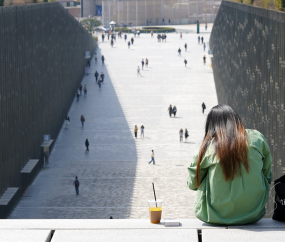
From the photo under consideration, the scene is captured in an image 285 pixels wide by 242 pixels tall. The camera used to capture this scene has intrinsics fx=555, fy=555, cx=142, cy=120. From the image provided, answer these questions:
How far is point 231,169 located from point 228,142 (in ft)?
0.69

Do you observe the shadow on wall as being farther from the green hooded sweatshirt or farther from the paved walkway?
the green hooded sweatshirt

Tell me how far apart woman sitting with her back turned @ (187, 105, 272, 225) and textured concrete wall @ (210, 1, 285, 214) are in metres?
8.61

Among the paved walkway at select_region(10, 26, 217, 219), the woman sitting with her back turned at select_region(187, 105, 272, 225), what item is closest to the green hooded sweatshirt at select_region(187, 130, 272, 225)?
the woman sitting with her back turned at select_region(187, 105, 272, 225)

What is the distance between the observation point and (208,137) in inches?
174

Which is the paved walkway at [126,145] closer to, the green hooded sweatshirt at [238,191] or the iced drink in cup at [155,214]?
the iced drink in cup at [155,214]

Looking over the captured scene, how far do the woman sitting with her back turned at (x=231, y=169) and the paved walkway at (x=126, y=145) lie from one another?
15592 millimetres

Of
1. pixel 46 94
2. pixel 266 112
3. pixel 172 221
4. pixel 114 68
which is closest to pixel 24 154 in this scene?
pixel 46 94

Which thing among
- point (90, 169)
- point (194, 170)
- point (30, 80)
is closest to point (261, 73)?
point (30, 80)

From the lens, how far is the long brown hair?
→ 4305mm

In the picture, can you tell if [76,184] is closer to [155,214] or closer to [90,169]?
[90,169]

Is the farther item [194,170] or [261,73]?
[261,73]

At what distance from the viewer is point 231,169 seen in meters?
4.32

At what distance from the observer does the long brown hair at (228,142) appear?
430 centimetres

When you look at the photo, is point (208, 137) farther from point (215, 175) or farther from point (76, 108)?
point (76, 108)
